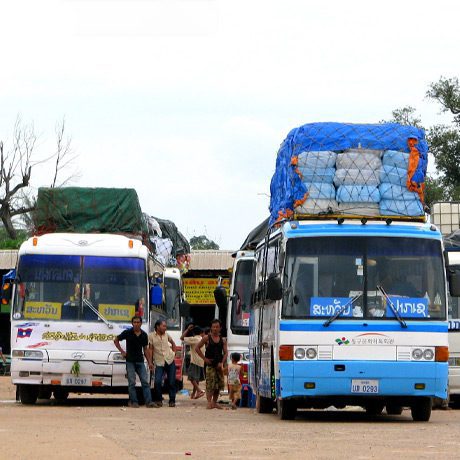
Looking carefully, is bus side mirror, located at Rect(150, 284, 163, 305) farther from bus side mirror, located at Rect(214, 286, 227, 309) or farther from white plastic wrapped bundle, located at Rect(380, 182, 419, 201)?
white plastic wrapped bundle, located at Rect(380, 182, 419, 201)

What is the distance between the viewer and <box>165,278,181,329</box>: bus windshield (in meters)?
36.3

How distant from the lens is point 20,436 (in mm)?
17391

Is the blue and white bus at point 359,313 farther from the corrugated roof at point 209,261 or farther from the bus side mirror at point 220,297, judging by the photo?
the corrugated roof at point 209,261

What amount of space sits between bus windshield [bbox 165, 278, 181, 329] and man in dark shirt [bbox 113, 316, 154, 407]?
9416 mm

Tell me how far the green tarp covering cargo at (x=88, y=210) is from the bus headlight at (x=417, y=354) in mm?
10305

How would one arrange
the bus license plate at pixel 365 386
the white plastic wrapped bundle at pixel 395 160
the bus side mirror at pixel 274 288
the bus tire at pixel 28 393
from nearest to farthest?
the bus side mirror at pixel 274 288 < the bus license plate at pixel 365 386 < the white plastic wrapped bundle at pixel 395 160 < the bus tire at pixel 28 393

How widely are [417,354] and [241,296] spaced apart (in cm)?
994

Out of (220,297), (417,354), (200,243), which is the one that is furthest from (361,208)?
(200,243)

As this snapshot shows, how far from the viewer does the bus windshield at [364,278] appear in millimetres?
20516

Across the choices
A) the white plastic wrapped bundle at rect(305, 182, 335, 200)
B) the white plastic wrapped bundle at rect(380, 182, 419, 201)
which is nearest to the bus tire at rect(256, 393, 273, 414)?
the white plastic wrapped bundle at rect(305, 182, 335, 200)

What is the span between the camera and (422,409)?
69.9 feet

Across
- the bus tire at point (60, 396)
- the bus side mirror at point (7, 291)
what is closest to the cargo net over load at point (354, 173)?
the bus side mirror at point (7, 291)

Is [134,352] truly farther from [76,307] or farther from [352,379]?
[352,379]

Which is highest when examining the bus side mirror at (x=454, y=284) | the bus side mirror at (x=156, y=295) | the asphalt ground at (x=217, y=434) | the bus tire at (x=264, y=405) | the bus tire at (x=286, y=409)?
the bus side mirror at (x=156, y=295)
